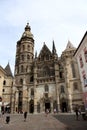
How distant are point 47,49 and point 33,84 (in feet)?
49.0

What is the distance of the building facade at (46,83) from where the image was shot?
43.4 m

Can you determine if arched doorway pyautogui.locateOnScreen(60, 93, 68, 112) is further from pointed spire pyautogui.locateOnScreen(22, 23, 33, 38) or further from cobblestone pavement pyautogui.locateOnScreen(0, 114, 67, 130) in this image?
pointed spire pyautogui.locateOnScreen(22, 23, 33, 38)

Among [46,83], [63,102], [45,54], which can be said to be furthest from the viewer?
[45,54]

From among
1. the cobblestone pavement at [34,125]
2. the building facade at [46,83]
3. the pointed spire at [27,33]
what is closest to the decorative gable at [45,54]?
the building facade at [46,83]

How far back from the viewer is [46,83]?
4688 cm

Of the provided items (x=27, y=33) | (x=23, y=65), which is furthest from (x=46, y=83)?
(x=27, y=33)

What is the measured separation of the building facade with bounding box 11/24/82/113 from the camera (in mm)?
43375

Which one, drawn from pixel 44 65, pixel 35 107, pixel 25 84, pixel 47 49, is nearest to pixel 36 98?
pixel 35 107

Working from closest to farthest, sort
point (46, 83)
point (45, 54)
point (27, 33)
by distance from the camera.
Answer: point (46, 83), point (45, 54), point (27, 33)

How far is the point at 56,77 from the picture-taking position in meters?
45.9

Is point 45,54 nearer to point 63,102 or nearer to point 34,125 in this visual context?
point 63,102

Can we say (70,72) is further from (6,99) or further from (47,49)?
(6,99)

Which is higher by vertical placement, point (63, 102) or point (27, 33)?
point (27, 33)

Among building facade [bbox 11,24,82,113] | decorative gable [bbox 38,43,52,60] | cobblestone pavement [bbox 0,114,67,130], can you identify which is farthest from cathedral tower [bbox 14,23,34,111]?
cobblestone pavement [bbox 0,114,67,130]
